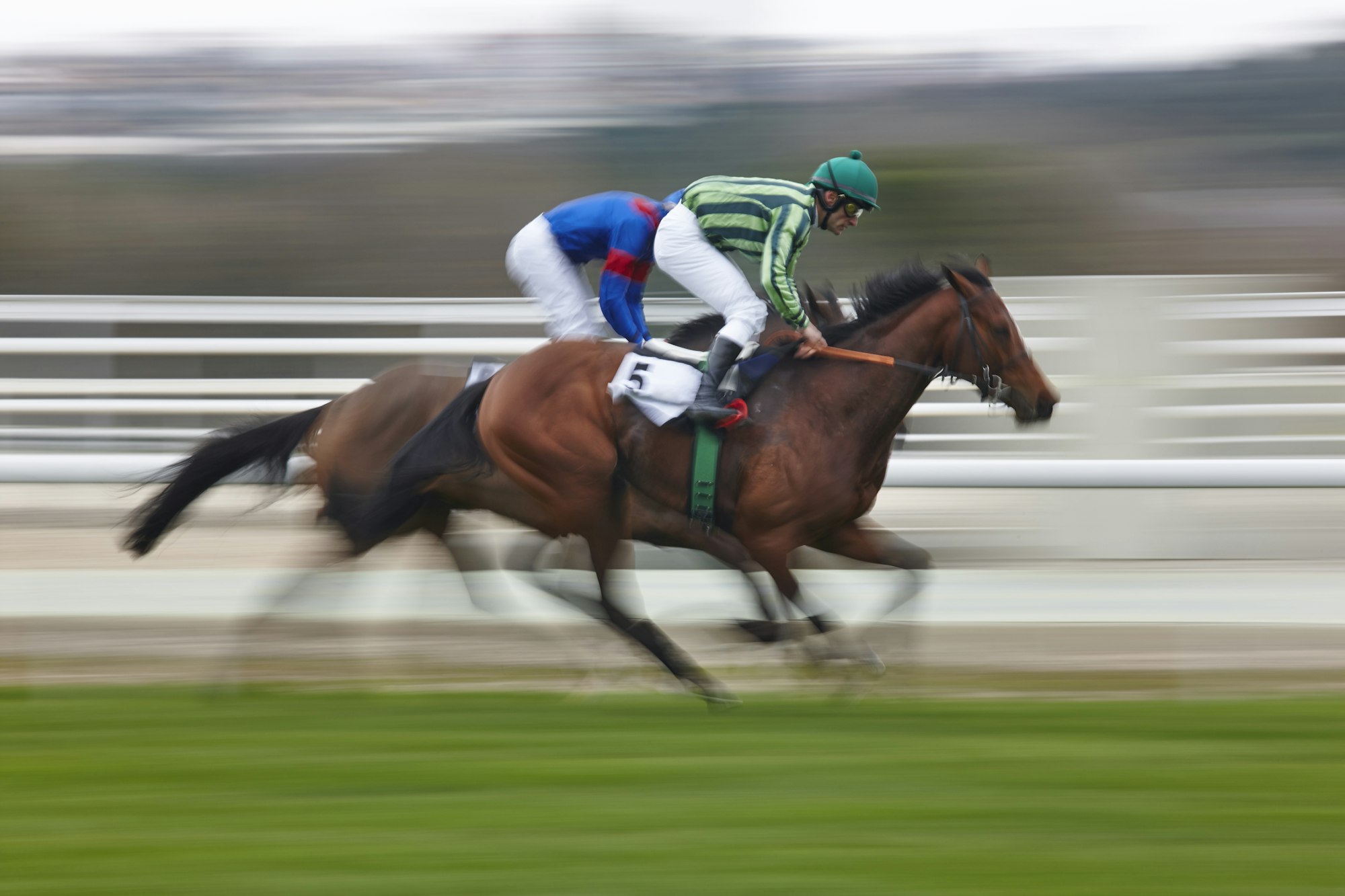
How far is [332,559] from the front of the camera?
459 cm

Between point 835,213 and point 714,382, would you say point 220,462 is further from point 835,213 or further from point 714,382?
point 835,213

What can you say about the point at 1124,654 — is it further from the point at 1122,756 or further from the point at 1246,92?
the point at 1246,92

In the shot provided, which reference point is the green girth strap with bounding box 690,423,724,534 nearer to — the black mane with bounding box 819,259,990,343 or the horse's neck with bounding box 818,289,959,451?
the horse's neck with bounding box 818,289,959,451

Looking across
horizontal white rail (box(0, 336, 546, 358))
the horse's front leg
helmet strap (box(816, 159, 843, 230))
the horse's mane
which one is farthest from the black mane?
horizontal white rail (box(0, 336, 546, 358))

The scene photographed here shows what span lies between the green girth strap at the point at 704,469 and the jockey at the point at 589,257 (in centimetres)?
42

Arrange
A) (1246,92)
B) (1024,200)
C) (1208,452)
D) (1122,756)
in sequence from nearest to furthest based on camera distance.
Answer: (1122,756) < (1208,452) < (1246,92) < (1024,200)

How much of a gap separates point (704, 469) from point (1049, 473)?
1074mm

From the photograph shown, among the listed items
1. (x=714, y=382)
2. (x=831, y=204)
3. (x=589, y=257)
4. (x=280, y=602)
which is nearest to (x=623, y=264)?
(x=589, y=257)

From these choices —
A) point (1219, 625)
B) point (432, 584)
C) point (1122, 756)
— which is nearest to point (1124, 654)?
point (1219, 625)

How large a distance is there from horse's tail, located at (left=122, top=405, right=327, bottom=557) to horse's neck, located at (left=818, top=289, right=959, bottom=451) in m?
1.61

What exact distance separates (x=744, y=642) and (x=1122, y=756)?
4.51ft

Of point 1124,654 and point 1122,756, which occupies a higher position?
point 1122,756

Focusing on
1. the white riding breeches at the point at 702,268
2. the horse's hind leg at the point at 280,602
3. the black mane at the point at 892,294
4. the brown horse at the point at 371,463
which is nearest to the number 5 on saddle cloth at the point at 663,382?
the white riding breeches at the point at 702,268

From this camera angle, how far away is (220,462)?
16.0 feet
